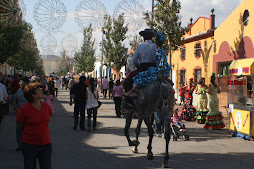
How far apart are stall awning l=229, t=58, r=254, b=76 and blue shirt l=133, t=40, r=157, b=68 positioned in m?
3.72

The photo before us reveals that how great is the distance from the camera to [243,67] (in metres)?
9.30

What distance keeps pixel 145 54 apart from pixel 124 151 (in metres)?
2.31

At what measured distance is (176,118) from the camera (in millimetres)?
9391

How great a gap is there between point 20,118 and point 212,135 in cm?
703

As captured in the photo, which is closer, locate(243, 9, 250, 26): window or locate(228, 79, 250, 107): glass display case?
locate(228, 79, 250, 107): glass display case

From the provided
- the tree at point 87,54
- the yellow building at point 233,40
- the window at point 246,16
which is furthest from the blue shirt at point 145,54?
the tree at point 87,54

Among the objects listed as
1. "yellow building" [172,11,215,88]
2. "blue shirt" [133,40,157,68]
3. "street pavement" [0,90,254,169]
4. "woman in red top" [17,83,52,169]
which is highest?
"yellow building" [172,11,215,88]

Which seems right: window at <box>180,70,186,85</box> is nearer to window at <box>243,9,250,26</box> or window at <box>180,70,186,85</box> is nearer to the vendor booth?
window at <box>243,9,250,26</box>

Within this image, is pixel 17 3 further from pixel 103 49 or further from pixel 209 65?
pixel 103 49

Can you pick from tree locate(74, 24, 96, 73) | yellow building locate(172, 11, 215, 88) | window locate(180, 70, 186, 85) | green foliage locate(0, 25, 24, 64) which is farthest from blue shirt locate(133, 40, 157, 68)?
tree locate(74, 24, 96, 73)

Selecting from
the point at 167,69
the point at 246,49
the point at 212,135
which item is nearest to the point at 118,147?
the point at 167,69

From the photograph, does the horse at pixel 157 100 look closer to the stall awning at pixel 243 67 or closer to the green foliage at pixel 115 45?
the stall awning at pixel 243 67

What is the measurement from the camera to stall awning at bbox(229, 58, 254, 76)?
8.95 meters

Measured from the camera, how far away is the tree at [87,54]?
5259 centimetres
